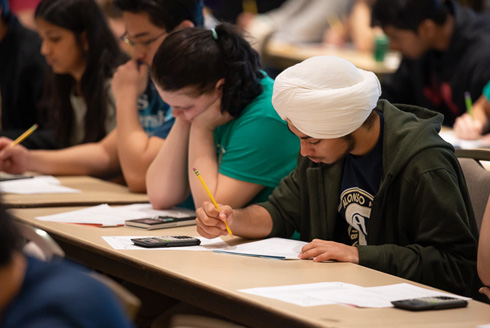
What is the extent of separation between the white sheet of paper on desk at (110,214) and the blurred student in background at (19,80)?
158 centimetres

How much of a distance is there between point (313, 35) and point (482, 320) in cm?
628

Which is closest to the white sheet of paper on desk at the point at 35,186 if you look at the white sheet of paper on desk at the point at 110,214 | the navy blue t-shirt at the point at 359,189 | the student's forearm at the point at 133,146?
the student's forearm at the point at 133,146

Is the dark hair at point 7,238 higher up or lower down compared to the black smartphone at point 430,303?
higher up

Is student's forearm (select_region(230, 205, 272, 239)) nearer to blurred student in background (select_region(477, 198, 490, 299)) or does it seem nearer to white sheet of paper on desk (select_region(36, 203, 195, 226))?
white sheet of paper on desk (select_region(36, 203, 195, 226))

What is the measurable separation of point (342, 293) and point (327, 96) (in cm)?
59

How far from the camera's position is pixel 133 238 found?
235 centimetres

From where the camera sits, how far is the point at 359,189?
226cm

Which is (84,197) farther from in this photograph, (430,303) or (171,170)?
(430,303)

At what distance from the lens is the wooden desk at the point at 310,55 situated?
5953 mm

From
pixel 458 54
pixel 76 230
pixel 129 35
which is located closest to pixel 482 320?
pixel 76 230

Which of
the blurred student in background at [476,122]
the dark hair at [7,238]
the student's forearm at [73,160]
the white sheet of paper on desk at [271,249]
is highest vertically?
the dark hair at [7,238]

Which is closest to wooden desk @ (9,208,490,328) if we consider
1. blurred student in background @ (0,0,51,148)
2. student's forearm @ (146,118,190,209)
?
student's forearm @ (146,118,190,209)

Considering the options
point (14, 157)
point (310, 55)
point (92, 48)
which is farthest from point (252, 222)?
point (310, 55)

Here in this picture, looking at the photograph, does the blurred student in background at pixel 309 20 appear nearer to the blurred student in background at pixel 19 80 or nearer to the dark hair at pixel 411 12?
the dark hair at pixel 411 12
